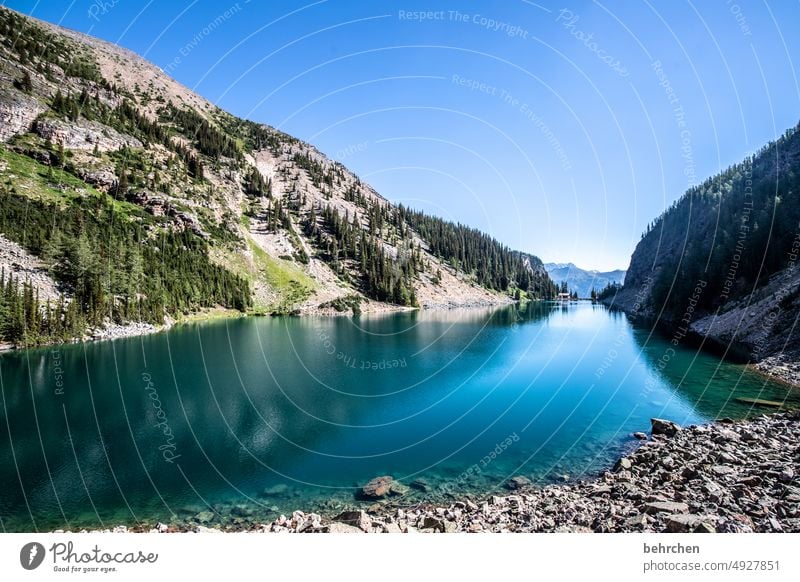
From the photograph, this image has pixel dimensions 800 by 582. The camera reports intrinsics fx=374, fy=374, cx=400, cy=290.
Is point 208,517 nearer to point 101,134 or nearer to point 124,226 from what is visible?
point 124,226

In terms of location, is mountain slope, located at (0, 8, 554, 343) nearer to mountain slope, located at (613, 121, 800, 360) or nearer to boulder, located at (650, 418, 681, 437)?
boulder, located at (650, 418, 681, 437)

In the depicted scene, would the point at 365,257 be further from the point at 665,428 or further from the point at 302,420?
the point at 665,428

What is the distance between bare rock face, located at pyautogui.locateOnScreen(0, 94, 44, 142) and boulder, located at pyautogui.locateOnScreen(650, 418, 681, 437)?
10813 cm

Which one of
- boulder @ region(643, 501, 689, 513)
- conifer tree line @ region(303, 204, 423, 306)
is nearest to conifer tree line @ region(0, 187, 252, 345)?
conifer tree line @ region(303, 204, 423, 306)

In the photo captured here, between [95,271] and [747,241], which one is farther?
[95,271]

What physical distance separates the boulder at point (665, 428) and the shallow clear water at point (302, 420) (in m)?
1.28

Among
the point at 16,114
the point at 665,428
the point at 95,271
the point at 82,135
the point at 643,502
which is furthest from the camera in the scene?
the point at 82,135

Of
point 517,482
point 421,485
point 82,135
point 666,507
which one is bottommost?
point 421,485

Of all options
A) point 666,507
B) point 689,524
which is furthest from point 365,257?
point 689,524

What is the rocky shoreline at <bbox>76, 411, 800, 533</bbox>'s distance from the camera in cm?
913

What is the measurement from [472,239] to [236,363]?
16237 centimetres

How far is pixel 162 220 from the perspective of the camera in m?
83.9

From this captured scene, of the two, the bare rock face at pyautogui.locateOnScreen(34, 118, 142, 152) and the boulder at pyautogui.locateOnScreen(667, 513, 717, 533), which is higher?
the bare rock face at pyautogui.locateOnScreen(34, 118, 142, 152)

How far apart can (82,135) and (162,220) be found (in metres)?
28.3
